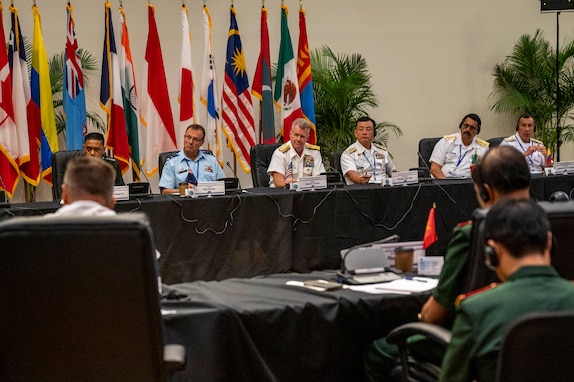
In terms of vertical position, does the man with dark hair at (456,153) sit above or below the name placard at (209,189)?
above

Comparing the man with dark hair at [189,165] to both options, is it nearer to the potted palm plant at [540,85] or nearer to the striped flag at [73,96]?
the striped flag at [73,96]

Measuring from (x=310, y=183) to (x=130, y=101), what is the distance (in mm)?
2438

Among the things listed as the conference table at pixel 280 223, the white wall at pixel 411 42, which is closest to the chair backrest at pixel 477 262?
the conference table at pixel 280 223

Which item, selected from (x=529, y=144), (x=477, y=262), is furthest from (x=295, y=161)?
(x=477, y=262)

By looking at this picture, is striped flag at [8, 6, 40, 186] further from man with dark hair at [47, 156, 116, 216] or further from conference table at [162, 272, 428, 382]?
man with dark hair at [47, 156, 116, 216]

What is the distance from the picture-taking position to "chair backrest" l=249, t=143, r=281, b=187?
6.66 meters

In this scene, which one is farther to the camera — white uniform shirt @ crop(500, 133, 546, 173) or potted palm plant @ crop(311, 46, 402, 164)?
potted palm plant @ crop(311, 46, 402, 164)

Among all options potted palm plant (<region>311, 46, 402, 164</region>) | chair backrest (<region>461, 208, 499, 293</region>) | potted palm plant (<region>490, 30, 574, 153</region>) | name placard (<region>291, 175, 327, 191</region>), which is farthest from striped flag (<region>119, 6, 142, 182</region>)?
chair backrest (<region>461, 208, 499, 293</region>)

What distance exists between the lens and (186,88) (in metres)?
7.52

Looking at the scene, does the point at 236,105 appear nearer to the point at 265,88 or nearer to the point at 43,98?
the point at 265,88

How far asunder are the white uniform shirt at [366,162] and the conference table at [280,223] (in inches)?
38.4

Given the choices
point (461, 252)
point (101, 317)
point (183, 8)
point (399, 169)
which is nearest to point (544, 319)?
point (461, 252)

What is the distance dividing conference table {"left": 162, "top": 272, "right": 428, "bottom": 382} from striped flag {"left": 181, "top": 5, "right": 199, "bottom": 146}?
4776mm

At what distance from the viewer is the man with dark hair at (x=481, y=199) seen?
2.20 metres
